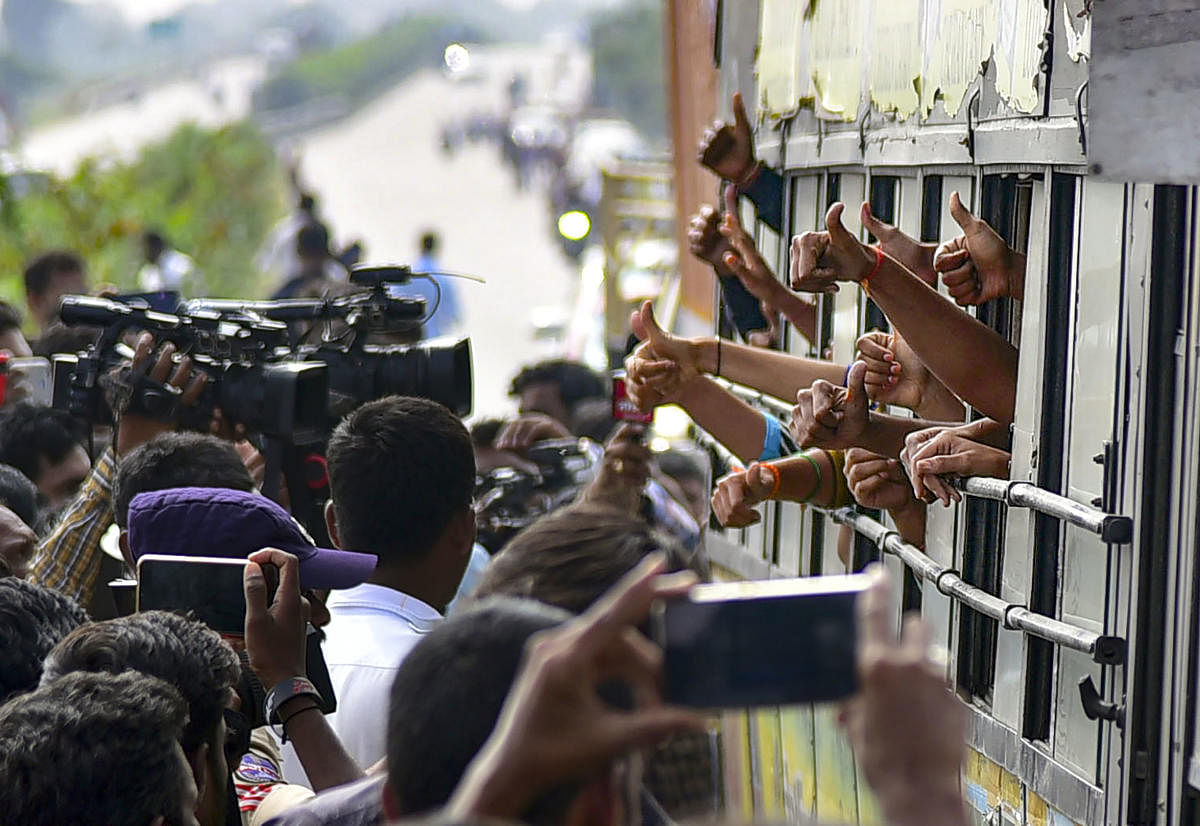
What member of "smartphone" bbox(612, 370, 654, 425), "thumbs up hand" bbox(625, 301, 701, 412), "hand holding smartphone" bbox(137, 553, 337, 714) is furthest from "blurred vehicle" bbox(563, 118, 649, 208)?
"hand holding smartphone" bbox(137, 553, 337, 714)

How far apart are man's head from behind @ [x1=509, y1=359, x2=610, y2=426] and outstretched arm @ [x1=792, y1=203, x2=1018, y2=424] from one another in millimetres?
4439

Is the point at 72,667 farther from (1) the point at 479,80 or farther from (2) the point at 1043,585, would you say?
(1) the point at 479,80

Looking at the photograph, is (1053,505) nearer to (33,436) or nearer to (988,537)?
(988,537)

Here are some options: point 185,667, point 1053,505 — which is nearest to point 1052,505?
point 1053,505

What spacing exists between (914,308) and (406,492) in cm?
121

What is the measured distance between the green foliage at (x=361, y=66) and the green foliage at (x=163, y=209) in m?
51.5

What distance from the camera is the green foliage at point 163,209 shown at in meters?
18.8

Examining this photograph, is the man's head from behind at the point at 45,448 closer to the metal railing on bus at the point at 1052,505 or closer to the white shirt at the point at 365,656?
the white shirt at the point at 365,656

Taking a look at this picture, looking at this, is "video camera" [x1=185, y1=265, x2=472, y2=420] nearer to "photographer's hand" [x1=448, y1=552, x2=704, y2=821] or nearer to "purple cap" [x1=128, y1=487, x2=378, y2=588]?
"purple cap" [x1=128, y1=487, x2=378, y2=588]

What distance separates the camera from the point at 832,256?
404 centimetres

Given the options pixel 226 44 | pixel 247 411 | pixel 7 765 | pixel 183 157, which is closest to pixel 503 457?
pixel 247 411

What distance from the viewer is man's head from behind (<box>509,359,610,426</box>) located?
8859 mm

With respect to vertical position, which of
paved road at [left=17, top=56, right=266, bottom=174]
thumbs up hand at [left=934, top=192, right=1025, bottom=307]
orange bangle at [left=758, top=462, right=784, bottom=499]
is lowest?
orange bangle at [left=758, top=462, right=784, bottom=499]

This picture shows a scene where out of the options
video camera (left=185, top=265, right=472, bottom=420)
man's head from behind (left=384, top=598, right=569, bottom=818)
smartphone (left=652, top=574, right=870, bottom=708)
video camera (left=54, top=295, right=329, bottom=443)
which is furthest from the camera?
video camera (left=185, top=265, right=472, bottom=420)
